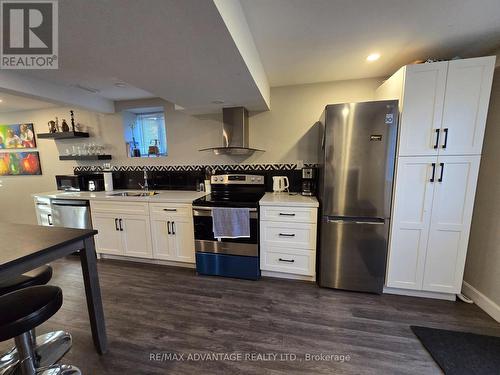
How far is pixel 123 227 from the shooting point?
2775 mm

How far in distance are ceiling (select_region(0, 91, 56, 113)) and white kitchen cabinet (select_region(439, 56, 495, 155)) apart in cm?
486

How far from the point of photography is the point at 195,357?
4.83 feet

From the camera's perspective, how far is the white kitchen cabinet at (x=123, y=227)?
270cm

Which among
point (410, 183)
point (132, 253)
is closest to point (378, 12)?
point (410, 183)

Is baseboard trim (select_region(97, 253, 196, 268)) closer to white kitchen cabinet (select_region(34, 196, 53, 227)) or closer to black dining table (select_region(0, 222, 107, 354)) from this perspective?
white kitchen cabinet (select_region(34, 196, 53, 227))

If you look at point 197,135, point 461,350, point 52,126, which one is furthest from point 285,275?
point 52,126

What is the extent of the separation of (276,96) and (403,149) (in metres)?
1.68

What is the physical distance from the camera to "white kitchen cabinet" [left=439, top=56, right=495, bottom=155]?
5.57 feet

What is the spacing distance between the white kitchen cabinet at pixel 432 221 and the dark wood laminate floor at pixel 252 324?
10.7 inches

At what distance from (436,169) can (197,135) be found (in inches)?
113

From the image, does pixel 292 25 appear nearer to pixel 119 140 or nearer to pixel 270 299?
pixel 270 299

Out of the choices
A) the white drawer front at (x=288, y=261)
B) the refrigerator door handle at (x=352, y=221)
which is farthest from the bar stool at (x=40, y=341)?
the refrigerator door handle at (x=352, y=221)

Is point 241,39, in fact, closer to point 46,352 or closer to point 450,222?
point 450,222

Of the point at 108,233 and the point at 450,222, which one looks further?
the point at 108,233
